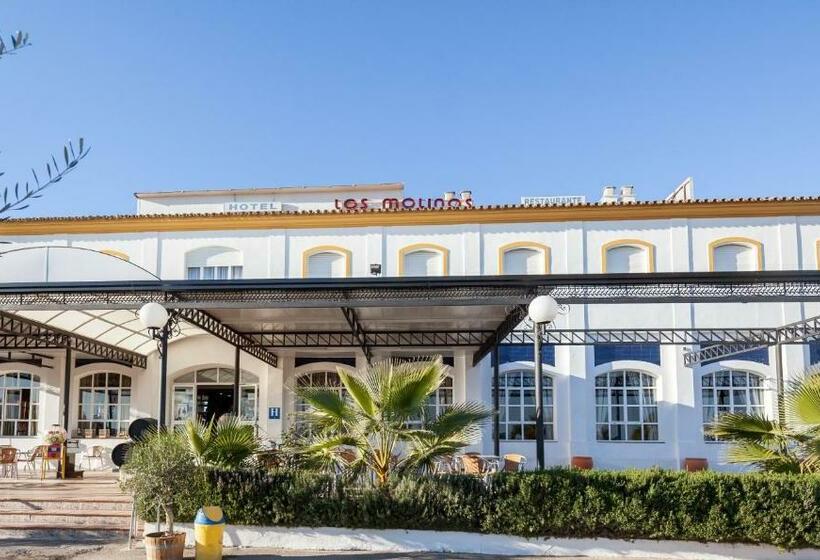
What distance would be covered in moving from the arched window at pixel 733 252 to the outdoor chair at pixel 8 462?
18.3 meters

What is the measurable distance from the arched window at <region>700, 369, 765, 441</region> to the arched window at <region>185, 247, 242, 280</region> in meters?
13.7

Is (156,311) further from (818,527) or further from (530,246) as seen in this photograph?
(530,246)

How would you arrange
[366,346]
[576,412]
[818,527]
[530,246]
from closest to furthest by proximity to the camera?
[818,527] → [366,346] → [576,412] → [530,246]

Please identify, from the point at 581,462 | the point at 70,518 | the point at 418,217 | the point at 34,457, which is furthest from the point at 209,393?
the point at 581,462

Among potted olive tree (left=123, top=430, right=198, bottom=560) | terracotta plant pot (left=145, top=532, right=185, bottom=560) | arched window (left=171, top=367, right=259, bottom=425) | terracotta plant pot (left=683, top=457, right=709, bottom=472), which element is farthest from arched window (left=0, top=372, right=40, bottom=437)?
terracotta plant pot (left=683, top=457, right=709, bottom=472)

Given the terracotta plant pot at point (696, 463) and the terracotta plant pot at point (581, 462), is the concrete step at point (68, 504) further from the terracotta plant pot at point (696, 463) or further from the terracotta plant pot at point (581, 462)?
the terracotta plant pot at point (696, 463)

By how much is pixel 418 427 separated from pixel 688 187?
62.5 ft

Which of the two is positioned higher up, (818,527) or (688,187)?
(688,187)

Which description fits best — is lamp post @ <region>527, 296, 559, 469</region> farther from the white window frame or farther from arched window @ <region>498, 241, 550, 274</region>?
arched window @ <region>498, 241, 550, 274</region>

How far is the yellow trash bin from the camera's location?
339 inches

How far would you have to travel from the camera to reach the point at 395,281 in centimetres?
1111

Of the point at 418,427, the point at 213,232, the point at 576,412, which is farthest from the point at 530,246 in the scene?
the point at 418,427

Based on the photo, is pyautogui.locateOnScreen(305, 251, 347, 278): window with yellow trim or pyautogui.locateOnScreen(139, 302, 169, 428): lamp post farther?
pyautogui.locateOnScreen(305, 251, 347, 278): window with yellow trim

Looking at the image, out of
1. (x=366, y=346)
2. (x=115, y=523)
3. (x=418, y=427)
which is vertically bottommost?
(x=115, y=523)
